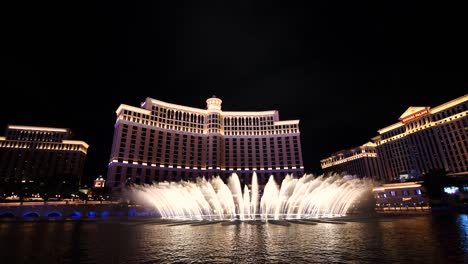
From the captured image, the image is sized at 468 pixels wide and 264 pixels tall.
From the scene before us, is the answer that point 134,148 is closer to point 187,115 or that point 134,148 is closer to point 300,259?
point 187,115

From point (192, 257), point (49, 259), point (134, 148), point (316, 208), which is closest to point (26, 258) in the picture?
point (49, 259)

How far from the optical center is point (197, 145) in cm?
12475

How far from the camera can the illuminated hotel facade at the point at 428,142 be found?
93750 millimetres

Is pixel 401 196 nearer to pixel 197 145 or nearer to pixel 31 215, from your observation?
pixel 197 145

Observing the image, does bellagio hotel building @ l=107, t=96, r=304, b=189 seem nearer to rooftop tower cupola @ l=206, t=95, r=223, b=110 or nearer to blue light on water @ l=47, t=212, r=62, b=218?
rooftop tower cupola @ l=206, t=95, r=223, b=110

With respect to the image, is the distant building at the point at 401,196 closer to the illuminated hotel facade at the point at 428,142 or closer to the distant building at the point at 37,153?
the illuminated hotel facade at the point at 428,142

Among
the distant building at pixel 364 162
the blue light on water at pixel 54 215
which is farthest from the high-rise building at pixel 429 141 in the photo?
the blue light on water at pixel 54 215

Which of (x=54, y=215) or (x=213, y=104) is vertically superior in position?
(x=213, y=104)

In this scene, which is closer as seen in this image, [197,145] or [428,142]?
[428,142]

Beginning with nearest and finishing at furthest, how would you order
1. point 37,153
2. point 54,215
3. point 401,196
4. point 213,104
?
1. point 54,215
2. point 401,196
3. point 213,104
4. point 37,153

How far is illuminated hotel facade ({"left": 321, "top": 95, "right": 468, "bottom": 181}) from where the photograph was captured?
3691 inches

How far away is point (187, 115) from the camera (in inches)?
5084

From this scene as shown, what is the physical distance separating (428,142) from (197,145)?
109m

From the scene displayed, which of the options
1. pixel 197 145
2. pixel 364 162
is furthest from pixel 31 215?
pixel 364 162
